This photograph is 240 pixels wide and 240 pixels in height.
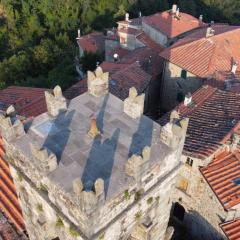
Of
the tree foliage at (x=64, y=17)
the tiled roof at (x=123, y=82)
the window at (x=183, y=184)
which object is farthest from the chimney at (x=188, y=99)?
the tree foliage at (x=64, y=17)

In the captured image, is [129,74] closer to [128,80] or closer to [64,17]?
[128,80]

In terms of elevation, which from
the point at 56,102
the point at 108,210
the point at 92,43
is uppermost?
the point at 56,102

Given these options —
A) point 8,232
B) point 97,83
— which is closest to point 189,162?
point 97,83

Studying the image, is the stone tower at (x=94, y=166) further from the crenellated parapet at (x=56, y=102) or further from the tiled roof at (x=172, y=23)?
the tiled roof at (x=172, y=23)

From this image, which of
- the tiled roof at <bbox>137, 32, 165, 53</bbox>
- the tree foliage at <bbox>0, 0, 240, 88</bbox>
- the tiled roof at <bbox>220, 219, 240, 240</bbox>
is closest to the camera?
the tiled roof at <bbox>220, 219, 240, 240</bbox>

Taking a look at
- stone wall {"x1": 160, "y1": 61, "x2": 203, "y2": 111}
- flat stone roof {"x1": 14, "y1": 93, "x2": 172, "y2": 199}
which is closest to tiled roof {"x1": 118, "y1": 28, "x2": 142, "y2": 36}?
stone wall {"x1": 160, "y1": 61, "x2": 203, "y2": 111}

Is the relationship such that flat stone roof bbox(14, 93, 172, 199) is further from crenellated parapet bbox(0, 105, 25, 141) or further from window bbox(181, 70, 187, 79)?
window bbox(181, 70, 187, 79)
